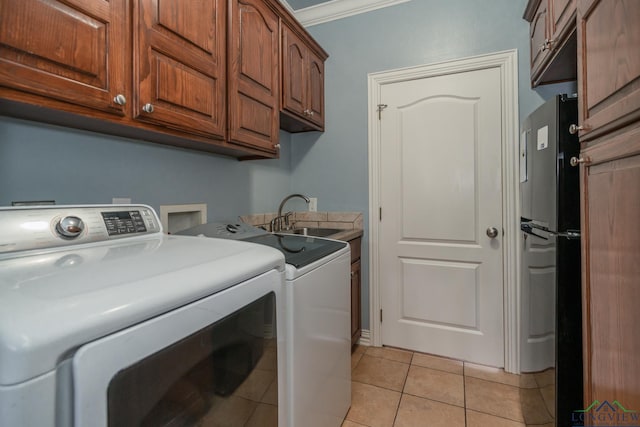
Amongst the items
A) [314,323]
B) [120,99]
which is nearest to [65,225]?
[120,99]

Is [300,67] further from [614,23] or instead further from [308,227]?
[614,23]

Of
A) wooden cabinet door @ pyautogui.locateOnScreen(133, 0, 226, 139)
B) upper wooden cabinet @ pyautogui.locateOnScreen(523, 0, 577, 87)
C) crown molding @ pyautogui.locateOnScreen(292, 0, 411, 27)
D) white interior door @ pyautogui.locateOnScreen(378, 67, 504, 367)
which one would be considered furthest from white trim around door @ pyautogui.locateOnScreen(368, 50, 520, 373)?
wooden cabinet door @ pyautogui.locateOnScreen(133, 0, 226, 139)

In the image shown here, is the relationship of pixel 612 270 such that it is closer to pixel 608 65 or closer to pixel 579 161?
pixel 579 161

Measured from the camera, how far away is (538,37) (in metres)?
1.79

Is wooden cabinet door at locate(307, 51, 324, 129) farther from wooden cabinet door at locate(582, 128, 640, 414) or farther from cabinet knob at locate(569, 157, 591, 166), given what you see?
wooden cabinet door at locate(582, 128, 640, 414)

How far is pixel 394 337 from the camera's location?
92.9 inches

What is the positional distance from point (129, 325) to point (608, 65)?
134cm

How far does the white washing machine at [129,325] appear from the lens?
15.6 inches

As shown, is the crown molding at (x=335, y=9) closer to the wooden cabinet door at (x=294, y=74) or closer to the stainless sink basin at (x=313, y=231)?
the wooden cabinet door at (x=294, y=74)

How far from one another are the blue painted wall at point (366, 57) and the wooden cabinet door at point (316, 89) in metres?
0.07

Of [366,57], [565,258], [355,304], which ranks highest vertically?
[366,57]

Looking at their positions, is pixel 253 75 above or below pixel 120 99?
above

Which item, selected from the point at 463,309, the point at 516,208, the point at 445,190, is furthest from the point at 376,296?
the point at 516,208

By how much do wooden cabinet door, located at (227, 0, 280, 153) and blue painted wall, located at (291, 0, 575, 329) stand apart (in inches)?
29.6
